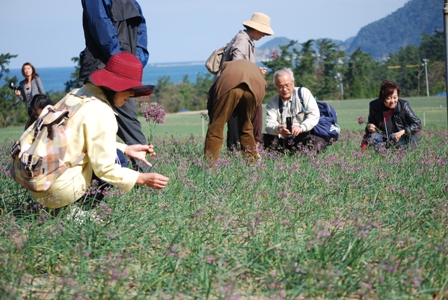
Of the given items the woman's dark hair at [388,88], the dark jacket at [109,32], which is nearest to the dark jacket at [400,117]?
the woman's dark hair at [388,88]

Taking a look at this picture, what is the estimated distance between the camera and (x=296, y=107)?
8.22m

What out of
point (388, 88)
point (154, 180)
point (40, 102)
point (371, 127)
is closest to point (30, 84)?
point (40, 102)

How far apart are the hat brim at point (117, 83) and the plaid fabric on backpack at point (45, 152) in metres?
0.17

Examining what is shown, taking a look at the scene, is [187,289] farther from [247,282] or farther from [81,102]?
[81,102]

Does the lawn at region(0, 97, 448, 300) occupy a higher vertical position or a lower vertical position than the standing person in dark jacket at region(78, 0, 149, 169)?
lower

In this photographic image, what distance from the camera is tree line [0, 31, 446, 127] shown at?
139 ft

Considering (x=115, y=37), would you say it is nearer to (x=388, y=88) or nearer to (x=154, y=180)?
(x=154, y=180)

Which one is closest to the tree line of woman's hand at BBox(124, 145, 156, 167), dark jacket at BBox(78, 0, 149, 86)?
dark jacket at BBox(78, 0, 149, 86)

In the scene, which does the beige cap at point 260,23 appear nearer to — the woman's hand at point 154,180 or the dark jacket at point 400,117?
the dark jacket at point 400,117

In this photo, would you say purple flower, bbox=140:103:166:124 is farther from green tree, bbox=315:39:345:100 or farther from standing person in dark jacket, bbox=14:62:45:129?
green tree, bbox=315:39:345:100

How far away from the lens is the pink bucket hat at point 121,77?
14.8 feet

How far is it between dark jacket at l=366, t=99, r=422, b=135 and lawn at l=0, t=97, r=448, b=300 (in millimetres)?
2900

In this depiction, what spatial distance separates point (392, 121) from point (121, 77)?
488 cm

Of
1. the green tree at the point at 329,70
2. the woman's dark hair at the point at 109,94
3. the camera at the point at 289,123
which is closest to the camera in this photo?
the woman's dark hair at the point at 109,94
